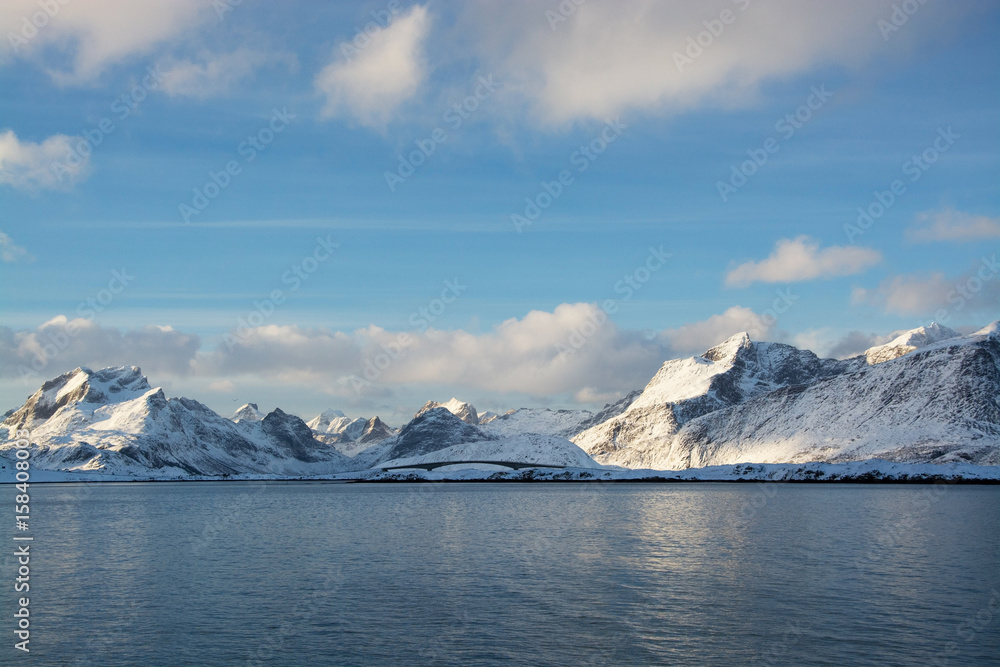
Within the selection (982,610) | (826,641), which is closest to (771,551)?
(982,610)

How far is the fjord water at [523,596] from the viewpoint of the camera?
1393 inches

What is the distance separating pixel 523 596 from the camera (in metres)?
47.2

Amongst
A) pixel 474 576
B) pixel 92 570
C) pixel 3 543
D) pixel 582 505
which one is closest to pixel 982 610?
pixel 474 576

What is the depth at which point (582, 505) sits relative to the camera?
13775 cm

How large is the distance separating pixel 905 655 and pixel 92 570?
53.8 metres

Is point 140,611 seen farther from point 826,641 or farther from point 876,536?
point 876,536

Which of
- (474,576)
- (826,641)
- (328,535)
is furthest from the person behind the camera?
(328,535)

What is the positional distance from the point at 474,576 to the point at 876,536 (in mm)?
41876

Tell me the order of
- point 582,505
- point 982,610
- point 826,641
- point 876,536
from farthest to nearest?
1. point 582,505
2. point 876,536
3. point 982,610
4. point 826,641

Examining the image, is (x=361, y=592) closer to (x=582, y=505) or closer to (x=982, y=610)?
(x=982, y=610)

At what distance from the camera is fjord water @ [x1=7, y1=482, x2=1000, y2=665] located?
35375 millimetres

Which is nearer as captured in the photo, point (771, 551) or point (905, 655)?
point (905, 655)

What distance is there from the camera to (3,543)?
79375mm

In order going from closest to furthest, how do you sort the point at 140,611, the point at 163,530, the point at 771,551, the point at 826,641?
the point at 826,641 → the point at 140,611 → the point at 771,551 → the point at 163,530
